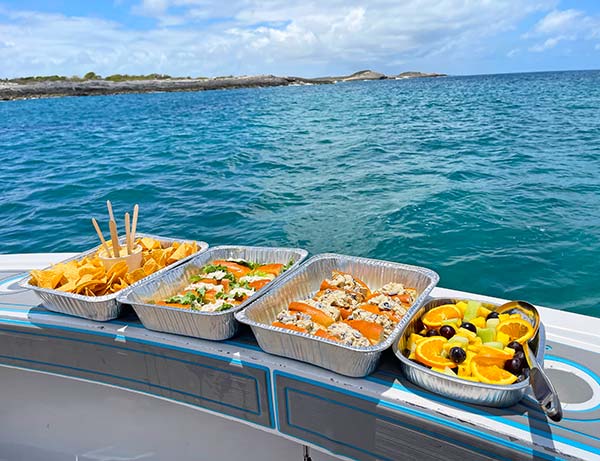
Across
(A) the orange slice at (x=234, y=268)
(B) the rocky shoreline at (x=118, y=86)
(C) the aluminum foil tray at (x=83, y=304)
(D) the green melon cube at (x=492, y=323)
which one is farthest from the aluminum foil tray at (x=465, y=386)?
(B) the rocky shoreline at (x=118, y=86)

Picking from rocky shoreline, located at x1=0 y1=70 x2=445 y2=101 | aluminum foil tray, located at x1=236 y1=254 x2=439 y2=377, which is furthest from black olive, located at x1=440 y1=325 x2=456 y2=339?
rocky shoreline, located at x1=0 y1=70 x2=445 y2=101

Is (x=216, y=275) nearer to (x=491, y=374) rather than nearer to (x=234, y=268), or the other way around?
(x=234, y=268)

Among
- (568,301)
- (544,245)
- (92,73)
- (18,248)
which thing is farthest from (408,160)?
(92,73)

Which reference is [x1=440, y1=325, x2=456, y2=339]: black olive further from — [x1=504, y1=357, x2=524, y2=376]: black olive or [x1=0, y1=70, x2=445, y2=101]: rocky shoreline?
[x1=0, y1=70, x2=445, y2=101]: rocky shoreline

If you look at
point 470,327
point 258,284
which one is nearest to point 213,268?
point 258,284

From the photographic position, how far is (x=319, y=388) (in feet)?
5.13

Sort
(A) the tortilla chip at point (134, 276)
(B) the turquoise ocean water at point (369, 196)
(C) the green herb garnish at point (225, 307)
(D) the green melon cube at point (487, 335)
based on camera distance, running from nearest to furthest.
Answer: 1. (D) the green melon cube at point (487, 335)
2. (C) the green herb garnish at point (225, 307)
3. (A) the tortilla chip at point (134, 276)
4. (B) the turquoise ocean water at point (369, 196)

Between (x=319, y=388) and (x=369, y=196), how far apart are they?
6.93 m

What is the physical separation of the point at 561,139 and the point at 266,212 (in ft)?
31.5

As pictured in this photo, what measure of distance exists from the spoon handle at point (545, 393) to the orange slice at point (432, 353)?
0.78 ft

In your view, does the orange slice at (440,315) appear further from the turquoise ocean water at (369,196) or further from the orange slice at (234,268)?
the turquoise ocean water at (369,196)

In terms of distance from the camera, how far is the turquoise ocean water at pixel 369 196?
5707 millimetres

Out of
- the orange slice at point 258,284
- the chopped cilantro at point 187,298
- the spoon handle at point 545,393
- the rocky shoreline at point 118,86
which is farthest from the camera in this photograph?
the rocky shoreline at point 118,86

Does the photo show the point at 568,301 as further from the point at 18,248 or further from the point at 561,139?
the point at 561,139
